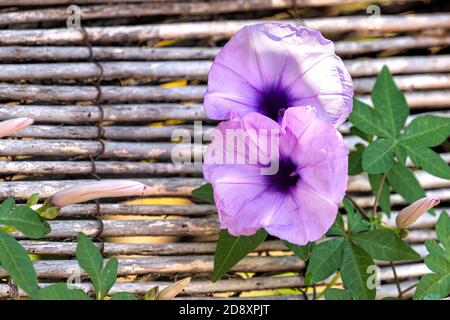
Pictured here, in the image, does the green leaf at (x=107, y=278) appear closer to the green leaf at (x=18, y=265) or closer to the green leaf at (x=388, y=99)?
the green leaf at (x=18, y=265)

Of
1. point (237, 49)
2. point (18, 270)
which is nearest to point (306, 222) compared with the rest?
point (237, 49)

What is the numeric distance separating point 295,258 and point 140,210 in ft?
0.79

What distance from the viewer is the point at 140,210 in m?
1.17

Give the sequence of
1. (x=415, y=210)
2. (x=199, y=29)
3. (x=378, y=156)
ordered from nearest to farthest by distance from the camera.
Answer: (x=415, y=210) < (x=378, y=156) < (x=199, y=29)

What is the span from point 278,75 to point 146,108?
0.30 m

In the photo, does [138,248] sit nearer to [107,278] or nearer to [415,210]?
[107,278]

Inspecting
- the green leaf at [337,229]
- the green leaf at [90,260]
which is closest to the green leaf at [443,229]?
the green leaf at [337,229]

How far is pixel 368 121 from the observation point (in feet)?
3.81

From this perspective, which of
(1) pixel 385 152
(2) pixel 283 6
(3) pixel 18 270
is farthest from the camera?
(2) pixel 283 6

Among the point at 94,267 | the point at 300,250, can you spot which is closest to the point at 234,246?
the point at 300,250

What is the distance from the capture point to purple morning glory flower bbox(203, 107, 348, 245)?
2.93ft

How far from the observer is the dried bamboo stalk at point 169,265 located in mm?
1093

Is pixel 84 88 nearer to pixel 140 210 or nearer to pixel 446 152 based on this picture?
pixel 140 210

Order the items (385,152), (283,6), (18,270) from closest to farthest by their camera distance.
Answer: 1. (18,270)
2. (385,152)
3. (283,6)
